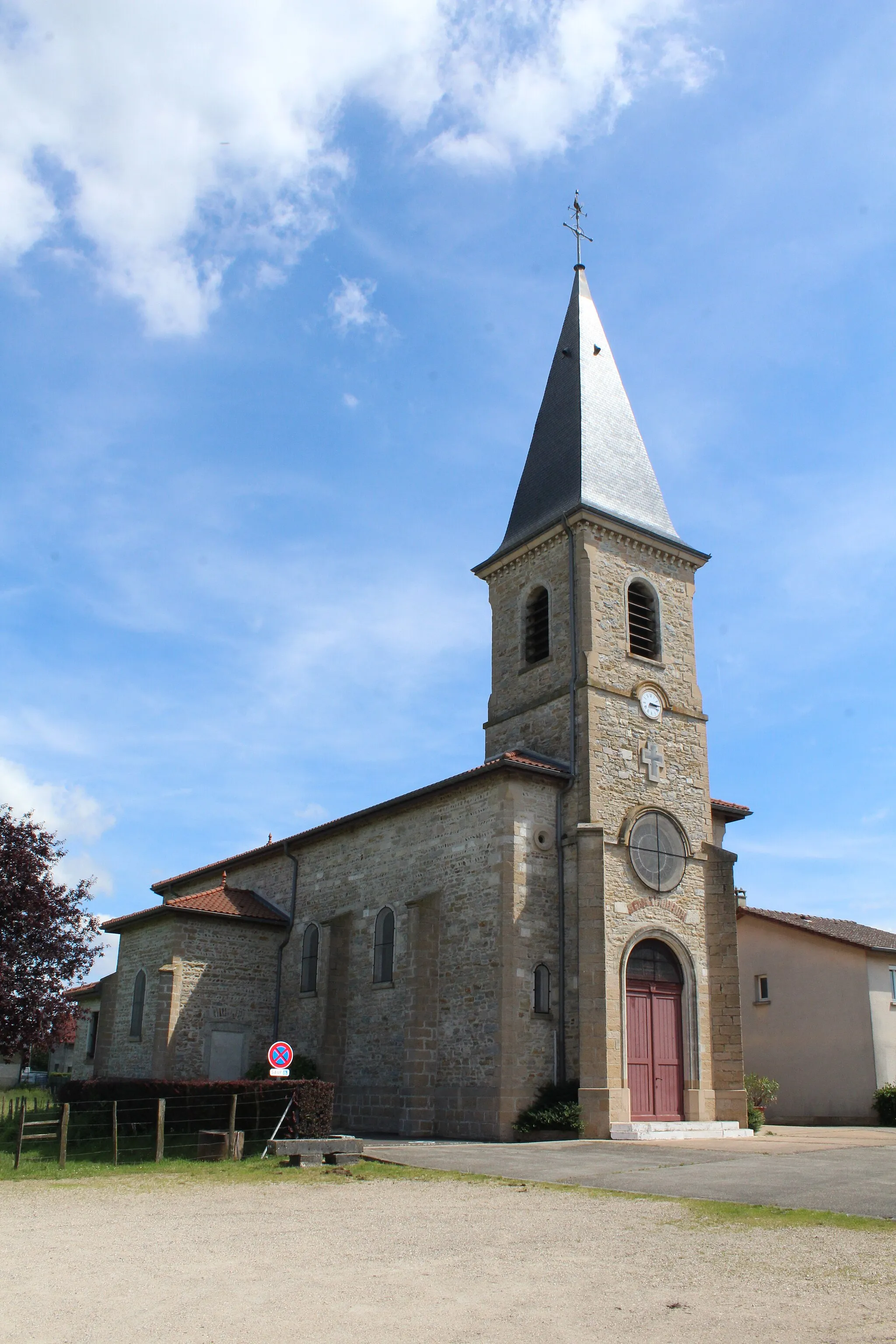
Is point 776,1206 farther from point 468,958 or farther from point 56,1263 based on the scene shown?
point 468,958

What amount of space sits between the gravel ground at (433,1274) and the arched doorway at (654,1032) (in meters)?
8.45

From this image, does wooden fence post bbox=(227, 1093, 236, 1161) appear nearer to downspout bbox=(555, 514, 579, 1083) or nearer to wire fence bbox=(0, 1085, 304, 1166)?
wire fence bbox=(0, 1085, 304, 1166)

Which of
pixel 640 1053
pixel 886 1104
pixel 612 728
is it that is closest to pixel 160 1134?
pixel 640 1053

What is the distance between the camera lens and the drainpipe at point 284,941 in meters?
25.1

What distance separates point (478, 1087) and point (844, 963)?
11607mm

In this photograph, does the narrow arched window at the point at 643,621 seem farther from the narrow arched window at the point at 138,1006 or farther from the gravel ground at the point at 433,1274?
the narrow arched window at the point at 138,1006

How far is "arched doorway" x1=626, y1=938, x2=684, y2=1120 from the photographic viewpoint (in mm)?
18953

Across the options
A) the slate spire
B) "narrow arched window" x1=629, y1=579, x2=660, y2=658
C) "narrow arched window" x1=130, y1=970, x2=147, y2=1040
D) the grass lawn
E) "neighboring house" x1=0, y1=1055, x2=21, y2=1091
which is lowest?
"neighboring house" x1=0, y1=1055, x2=21, y2=1091

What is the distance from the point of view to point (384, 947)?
71.6 feet

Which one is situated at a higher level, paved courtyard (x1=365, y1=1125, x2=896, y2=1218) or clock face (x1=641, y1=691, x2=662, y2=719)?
clock face (x1=641, y1=691, x2=662, y2=719)

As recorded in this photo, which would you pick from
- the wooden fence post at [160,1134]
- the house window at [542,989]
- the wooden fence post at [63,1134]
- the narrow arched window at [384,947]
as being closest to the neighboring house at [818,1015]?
the house window at [542,989]

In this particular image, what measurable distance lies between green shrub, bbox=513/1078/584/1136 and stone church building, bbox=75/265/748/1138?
0.20 metres

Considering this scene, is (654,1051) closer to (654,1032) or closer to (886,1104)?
(654,1032)

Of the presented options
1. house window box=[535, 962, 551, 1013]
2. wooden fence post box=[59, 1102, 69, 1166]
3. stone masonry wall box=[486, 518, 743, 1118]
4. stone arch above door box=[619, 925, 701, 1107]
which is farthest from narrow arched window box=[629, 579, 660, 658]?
wooden fence post box=[59, 1102, 69, 1166]
